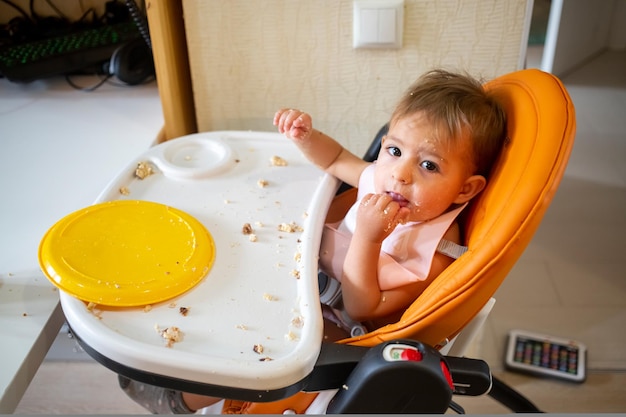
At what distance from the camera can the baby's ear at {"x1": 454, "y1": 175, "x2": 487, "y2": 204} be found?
760 mm

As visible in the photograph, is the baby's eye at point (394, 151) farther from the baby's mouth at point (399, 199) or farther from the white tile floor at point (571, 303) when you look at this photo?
the white tile floor at point (571, 303)

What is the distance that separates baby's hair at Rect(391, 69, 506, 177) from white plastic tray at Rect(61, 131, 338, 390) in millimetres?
193

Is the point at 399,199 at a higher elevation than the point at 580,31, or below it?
higher

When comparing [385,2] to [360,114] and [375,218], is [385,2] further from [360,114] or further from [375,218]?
[375,218]

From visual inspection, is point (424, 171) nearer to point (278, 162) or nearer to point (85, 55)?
point (278, 162)

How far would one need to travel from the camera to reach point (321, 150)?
906 millimetres

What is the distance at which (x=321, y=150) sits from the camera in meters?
0.91

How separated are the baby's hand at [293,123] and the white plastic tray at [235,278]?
71 mm

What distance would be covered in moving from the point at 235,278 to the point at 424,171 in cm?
28

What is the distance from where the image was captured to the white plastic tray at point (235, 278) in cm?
61

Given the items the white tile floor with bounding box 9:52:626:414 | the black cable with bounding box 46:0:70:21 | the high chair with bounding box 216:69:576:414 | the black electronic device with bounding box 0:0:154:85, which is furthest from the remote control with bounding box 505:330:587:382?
the black cable with bounding box 46:0:70:21

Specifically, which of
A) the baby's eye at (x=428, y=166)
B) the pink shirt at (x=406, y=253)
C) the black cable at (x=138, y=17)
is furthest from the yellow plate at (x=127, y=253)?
the black cable at (x=138, y=17)

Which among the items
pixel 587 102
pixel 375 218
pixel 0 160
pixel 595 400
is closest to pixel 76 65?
pixel 0 160

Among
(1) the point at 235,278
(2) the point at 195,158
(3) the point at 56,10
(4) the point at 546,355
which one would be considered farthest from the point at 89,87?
(4) the point at 546,355
